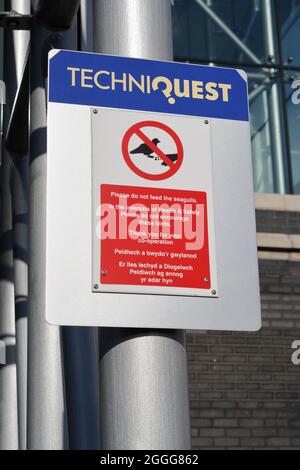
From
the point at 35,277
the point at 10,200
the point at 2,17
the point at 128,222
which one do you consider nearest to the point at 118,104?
the point at 128,222

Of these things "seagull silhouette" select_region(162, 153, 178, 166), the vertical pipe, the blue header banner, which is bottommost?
the vertical pipe

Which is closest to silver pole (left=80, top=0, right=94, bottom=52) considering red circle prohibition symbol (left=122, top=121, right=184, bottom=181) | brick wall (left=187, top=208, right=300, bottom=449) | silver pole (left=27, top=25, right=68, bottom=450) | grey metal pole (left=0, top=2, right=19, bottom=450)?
silver pole (left=27, top=25, right=68, bottom=450)

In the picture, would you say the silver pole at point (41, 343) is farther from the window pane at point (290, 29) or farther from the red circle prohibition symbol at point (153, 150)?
the window pane at point (290, 29)

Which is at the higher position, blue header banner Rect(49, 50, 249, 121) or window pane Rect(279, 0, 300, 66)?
window pane Rect(279, 0, 300, 66)

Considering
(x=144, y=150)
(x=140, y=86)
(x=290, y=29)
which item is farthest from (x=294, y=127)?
(x=144, y=150)

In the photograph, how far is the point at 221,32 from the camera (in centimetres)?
1188

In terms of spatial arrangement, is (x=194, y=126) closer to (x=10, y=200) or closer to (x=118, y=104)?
(x=118, y=104)

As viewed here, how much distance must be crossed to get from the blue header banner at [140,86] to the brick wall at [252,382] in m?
7.52

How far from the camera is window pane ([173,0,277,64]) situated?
38.1 ft

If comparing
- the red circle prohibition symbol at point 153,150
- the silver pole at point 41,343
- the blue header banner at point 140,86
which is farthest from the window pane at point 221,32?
the red circle prohibition symbol at point 153,150

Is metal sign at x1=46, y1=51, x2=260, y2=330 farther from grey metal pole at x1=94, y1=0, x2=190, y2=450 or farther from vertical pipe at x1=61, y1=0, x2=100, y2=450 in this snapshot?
vertical pipe at x1=61, y1=0, x2=100, y2=450

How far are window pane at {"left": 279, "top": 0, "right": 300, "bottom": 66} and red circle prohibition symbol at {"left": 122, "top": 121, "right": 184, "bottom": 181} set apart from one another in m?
9.42

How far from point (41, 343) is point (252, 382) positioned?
5.60 metres

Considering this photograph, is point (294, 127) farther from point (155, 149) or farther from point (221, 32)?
point (155, 149)
